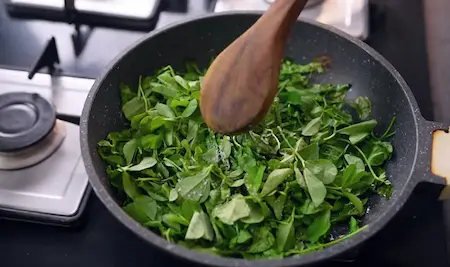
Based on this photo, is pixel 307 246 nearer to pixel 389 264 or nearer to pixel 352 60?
pixel 389 264

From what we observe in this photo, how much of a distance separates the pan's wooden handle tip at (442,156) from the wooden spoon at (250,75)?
16 centimetres

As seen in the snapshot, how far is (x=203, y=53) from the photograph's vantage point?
77cm

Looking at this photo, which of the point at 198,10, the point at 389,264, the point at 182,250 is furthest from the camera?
the point at 198,10

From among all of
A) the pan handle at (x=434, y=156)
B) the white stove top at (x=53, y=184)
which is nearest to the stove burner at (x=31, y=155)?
the white stove top at (x=53, y=184)

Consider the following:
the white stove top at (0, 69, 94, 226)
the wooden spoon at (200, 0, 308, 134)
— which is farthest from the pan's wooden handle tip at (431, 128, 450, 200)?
the white stove top at (0, 69, 94, 226)

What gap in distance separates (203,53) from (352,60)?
169mm

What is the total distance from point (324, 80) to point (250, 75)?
0.70 feet

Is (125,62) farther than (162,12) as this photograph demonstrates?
No

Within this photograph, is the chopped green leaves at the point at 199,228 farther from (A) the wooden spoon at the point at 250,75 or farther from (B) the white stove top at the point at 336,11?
(B) the white stove top at the point at 336,11

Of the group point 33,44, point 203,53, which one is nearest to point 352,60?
point 203,53

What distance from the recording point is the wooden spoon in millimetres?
572

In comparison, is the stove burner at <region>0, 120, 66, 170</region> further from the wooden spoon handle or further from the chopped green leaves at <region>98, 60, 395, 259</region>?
the wooden spoon handle

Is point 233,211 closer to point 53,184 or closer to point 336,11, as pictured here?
point 53,184

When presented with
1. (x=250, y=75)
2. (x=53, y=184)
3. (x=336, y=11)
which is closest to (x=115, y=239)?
(x=53, y=184)
